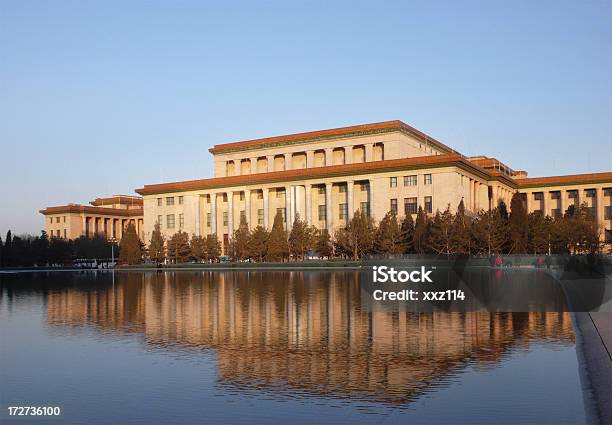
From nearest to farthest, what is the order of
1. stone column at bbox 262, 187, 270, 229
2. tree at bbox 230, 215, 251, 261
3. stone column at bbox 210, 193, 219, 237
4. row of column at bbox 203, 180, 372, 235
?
tree at bbox 230, 215, 251, 261 < row of column at bbox 203, 180, 372, 235 < stone column at bbox 262, 187, 270, 229 < stone column at bbox 210, 193, 219, 237

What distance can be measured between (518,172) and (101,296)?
9323 cm

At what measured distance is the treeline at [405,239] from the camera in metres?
66.2

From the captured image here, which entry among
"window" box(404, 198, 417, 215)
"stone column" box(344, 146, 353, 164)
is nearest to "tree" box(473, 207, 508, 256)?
"window" box(404, 198, 417, 215)

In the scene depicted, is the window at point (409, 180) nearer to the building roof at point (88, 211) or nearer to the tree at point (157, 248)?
the tree at point (157, 248)

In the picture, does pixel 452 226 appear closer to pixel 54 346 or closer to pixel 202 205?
pixel 202 205

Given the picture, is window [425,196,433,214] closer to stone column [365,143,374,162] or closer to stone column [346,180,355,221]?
stone column [346,180,355,221]

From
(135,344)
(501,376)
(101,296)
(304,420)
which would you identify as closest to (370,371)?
(501,376)

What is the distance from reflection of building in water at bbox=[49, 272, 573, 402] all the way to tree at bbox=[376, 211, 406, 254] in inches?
1687

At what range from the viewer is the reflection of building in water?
11.0 metres

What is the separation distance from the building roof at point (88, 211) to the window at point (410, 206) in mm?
71383

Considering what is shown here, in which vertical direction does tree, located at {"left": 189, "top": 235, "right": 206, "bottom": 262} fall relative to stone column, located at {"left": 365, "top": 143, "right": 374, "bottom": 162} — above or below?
below

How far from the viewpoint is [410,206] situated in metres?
77.8

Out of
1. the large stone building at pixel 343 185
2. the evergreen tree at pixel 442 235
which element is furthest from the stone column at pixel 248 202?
the evergreen tree at pixel 442 235

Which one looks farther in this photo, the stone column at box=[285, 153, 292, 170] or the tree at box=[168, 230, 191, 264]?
the stone column at box=[285, 153, 292, 170]
